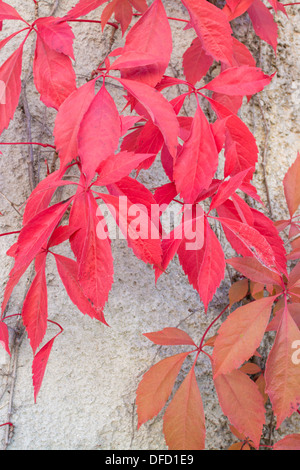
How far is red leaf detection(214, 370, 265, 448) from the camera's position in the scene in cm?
78

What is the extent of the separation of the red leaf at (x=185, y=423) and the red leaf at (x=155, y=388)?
0.09ft

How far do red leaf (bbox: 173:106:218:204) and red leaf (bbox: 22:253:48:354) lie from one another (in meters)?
0.32

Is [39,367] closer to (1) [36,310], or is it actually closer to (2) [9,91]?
(1) [36,310]

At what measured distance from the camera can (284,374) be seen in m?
0.68

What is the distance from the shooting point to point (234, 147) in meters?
0.70

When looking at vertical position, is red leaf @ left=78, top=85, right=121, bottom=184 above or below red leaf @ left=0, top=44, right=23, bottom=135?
below

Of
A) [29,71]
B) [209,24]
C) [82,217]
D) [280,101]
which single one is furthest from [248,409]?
[29,71]

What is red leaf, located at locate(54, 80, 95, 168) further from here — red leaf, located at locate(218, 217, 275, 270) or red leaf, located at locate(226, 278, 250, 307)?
red leaf, located at locate(226, 278, 250, 307)

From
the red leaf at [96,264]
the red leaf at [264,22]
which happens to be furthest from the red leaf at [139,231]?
the red leaf at [264,22]

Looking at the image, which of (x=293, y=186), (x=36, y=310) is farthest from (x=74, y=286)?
(x=293, y=186)

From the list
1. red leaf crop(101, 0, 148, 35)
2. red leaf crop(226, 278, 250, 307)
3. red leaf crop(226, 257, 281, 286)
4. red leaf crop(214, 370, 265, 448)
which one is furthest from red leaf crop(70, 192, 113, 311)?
red leaf crop(101, 0, 148, 35)

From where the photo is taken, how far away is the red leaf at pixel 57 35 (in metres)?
0.69

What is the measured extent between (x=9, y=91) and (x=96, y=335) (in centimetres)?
57
